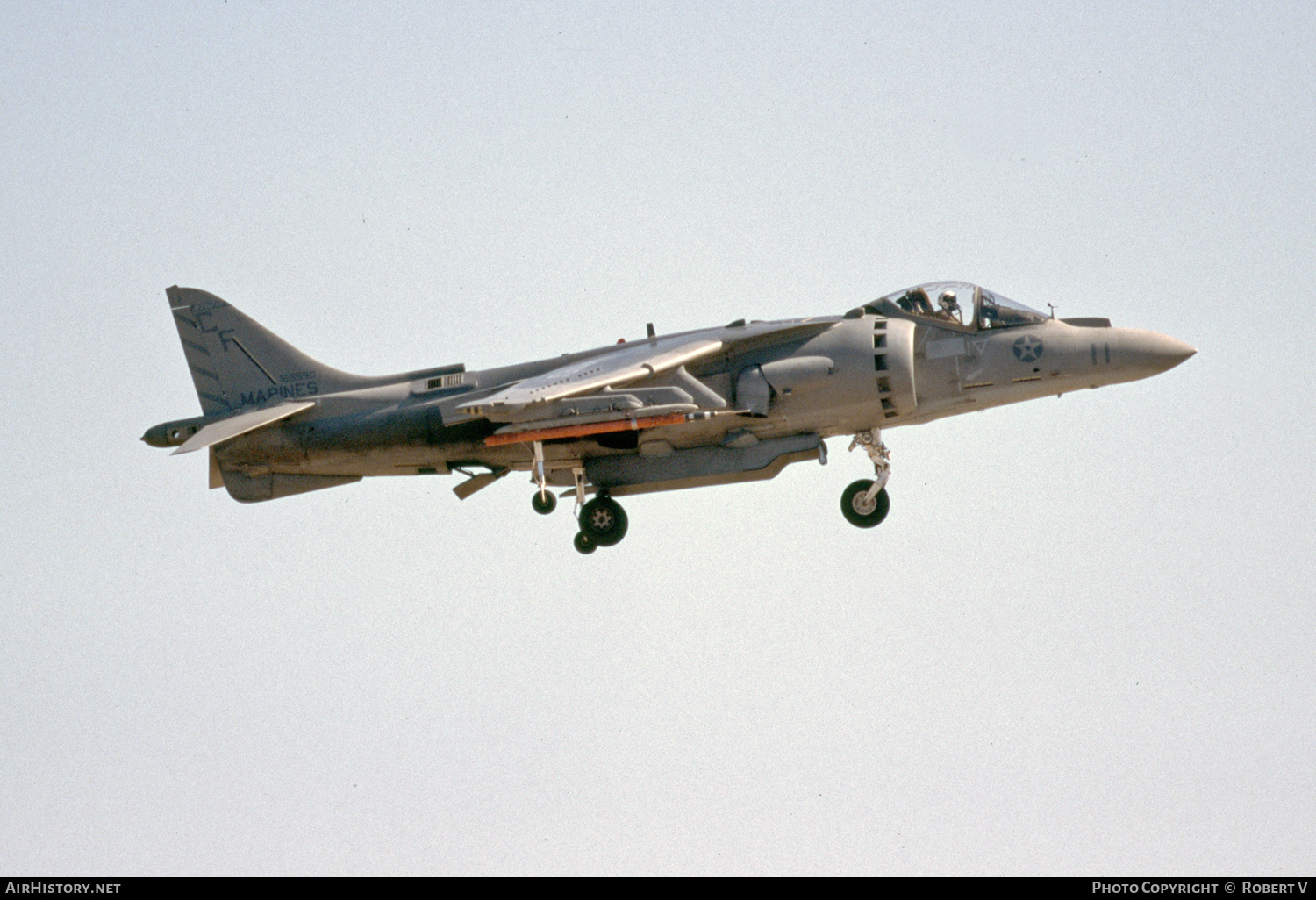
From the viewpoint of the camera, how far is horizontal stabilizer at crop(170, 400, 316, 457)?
67.6 feet

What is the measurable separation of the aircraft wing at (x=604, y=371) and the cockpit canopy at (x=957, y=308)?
2.34 metres

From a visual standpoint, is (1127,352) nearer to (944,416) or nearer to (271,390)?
(944,416)

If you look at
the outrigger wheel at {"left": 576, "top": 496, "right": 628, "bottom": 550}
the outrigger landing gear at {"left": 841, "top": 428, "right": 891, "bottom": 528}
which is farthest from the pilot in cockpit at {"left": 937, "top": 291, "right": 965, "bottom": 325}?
the outrigger wheel at {"left": 576, "top": 496, "right": 628, "bottom": 550}

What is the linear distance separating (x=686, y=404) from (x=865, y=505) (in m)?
3.11

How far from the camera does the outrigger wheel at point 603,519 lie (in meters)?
21.6

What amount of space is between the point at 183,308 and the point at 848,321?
939 cm

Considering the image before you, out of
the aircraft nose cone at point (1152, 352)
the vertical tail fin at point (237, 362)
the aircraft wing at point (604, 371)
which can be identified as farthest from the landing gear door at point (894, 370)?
the vertical tail fin at point (237, 362)

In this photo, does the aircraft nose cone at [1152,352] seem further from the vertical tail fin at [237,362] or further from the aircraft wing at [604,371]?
the vertical tail fin at [237,362]

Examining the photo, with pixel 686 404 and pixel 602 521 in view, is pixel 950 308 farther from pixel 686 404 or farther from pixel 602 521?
pixel 602 521

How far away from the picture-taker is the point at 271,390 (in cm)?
2259

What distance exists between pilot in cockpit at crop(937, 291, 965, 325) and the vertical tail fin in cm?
749

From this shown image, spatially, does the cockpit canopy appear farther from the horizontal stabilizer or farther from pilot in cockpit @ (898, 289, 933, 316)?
the horizontal stabilizer

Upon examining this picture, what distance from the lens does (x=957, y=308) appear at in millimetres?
20797
